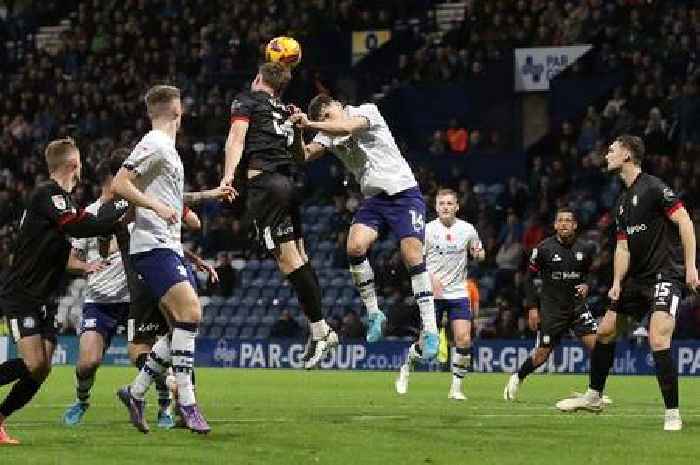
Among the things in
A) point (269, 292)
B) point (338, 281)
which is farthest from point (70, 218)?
point (269, 292)

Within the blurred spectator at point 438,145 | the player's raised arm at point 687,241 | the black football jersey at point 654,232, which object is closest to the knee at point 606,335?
the black football jersey at point 654,232

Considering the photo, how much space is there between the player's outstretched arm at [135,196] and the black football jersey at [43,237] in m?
0.38

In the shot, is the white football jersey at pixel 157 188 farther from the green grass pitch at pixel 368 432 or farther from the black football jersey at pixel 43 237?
the green grass pitch at pixel 368 432

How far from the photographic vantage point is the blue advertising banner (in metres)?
29.5

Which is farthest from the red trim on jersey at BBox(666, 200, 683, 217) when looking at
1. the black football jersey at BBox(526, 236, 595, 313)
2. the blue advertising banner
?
the blue advertising banner

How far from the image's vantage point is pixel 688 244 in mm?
14211

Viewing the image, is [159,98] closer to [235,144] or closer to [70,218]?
[70,218]

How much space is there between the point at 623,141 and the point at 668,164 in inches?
625

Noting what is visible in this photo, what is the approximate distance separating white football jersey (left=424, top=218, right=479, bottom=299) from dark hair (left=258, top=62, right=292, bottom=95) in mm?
7419

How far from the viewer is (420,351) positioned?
1588 cm

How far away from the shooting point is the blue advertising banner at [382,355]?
2950cm

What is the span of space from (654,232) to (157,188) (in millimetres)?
4586

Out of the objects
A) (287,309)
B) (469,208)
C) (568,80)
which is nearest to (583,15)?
(568,80)

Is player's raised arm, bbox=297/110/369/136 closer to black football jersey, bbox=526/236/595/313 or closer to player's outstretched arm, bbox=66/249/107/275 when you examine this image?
player's outstretched arm, bbox=66/249/107/275
